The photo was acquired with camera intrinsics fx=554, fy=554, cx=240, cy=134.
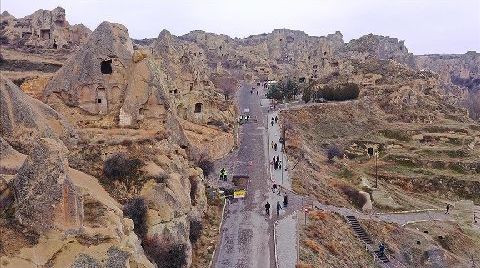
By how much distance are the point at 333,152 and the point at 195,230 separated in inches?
1551

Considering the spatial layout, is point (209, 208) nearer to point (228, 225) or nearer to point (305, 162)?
point (228, 225)

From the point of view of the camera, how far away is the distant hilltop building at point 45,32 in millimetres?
70125

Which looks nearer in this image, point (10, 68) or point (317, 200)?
point (317, 200)

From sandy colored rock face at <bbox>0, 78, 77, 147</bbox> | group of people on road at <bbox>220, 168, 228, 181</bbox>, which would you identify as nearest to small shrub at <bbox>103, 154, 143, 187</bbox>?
sandy colored rock face at <bbox>0, 78, 77, 147</bbox>

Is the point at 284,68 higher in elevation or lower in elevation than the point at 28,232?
higher

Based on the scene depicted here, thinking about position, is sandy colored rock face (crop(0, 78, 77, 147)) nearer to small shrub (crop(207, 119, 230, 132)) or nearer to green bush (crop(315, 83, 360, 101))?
small shrub (crop(207, 119, 230, 132))

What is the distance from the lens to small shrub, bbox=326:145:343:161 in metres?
64.1

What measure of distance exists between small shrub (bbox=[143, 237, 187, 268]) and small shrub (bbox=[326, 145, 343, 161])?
4074 centimetres

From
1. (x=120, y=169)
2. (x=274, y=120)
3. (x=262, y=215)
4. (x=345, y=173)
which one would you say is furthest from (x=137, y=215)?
(x=274, y=120)

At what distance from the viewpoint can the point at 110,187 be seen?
26031mm

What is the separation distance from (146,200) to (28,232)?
760 cm

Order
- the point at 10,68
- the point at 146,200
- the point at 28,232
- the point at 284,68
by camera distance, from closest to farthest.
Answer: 1. the point at 28,232
2. the point at 146,200
3. the point at 10,68
4. the point at 284,68

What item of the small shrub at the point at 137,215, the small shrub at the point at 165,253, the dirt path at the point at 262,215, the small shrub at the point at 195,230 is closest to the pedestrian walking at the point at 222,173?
the dirt path at the point at 262,215

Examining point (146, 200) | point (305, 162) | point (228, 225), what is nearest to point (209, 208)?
point (228, 225)
